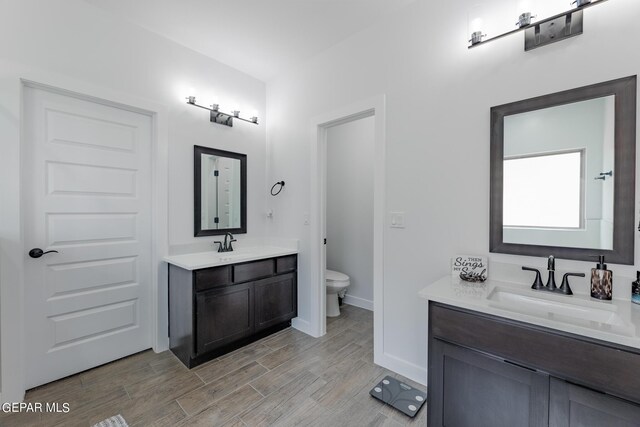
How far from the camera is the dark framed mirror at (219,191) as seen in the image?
2.64m

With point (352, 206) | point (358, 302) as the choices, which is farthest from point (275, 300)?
point (352, 206)

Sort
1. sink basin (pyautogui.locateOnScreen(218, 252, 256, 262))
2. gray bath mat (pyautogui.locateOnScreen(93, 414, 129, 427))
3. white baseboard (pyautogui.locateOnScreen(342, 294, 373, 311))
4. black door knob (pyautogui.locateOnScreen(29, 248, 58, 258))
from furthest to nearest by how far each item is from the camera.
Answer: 1. white baseboard (pyautogui.locateOnScreen(342, 294, 373, 311))
2. sink basin (pyautogui.locateOnScreen(218, 252, 256, 262))
3. black door knob (pyautogui.locateOnScreen(29, 248, 58, 258))
4. gray bath mat (pyautogui.locateOnScreen(93, 414, 129, 427))

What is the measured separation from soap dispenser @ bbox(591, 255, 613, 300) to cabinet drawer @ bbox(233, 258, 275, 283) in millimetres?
2237

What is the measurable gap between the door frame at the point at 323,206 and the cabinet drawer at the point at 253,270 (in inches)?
16.9

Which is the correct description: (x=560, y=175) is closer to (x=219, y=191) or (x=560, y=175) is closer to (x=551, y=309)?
(x=551, y=309)

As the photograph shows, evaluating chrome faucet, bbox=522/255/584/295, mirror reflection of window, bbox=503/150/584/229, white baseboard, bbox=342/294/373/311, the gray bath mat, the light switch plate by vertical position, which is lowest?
the gray bath mat

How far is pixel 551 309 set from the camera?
4.46ft

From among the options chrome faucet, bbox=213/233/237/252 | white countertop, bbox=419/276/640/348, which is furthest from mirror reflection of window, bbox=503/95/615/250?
chrome faucet, bbox=213/233/237/252

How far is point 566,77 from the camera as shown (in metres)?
1.45

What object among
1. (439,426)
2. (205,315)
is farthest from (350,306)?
(439,426)

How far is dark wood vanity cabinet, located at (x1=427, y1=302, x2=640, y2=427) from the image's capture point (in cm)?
97

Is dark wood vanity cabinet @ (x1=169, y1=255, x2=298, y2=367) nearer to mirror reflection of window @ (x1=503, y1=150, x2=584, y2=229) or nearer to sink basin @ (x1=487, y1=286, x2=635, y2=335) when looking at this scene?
sink basin @ (x1=487, y1=286, x2=635, y2=335)

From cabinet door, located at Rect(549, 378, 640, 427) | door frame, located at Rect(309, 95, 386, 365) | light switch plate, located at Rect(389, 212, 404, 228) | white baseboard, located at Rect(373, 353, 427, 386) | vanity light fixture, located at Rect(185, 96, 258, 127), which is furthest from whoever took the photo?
vanity light fixture, located at Rect(185, 96, 258, 127)

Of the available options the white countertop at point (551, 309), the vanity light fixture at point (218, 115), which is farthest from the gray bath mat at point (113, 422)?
the vanity light fixture at point (218, 115)
